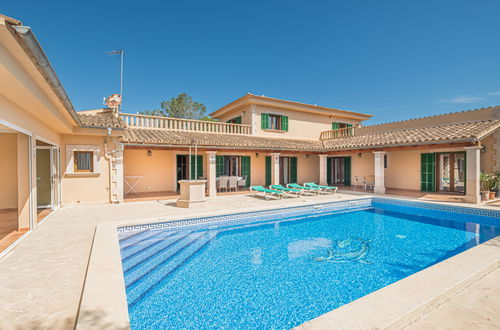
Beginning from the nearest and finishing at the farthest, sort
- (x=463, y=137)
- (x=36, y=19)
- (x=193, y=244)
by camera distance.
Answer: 1. (x=193, y=244)
2. (x=463, y=137)
3. (x=36, y=19)

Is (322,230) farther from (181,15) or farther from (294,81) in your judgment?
(294,81)

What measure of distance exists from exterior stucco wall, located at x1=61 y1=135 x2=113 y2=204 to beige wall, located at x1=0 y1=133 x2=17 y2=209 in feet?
4.90

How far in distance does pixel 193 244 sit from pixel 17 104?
16.9 feet

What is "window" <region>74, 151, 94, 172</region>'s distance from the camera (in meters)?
10.0

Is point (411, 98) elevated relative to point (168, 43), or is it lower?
lower

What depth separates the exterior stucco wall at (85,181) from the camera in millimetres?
9711

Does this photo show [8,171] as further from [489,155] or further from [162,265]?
[489,155]

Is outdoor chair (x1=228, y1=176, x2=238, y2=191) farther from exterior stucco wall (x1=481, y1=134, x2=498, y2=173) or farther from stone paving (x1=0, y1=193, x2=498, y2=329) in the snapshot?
exterior stucco wall (x1=481, y1=134, x2=498, y2=173)

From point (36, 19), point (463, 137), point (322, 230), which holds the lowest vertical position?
point (322, 230)

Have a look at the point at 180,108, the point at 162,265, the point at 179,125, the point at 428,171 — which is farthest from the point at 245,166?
the point at 180,108

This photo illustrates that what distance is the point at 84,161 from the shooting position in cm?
1014

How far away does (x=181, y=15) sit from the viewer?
51.4ft

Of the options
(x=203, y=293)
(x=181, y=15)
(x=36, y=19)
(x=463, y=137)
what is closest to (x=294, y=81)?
(x=181, y=15)

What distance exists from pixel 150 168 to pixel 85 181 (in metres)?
3.68
